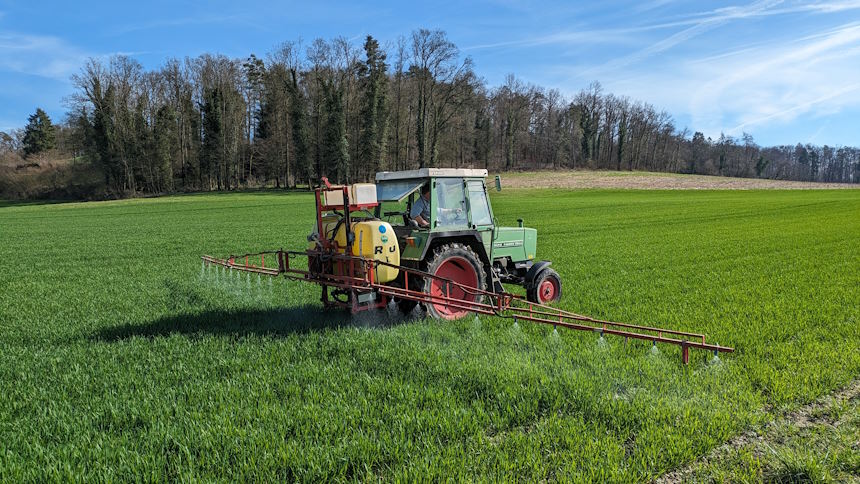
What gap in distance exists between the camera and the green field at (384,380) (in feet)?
12.0

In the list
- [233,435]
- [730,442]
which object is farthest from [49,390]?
[730,442]

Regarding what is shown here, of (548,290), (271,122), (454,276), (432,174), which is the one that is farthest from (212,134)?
(454,276)

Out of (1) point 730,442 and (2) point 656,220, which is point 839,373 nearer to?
(1) point 730,442

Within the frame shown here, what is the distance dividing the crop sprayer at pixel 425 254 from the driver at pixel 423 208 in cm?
1

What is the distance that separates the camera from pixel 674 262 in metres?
13.1

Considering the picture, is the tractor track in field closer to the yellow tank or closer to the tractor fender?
the yellow tank

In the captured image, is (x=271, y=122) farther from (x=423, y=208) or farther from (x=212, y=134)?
(x=423, y=208)

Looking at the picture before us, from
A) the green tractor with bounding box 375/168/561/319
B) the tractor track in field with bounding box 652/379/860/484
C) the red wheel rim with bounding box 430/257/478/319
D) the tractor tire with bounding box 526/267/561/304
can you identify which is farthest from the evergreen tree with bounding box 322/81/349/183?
the tractor track in field with bounding box 652/379/860/484

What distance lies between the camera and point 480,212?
7895 mm

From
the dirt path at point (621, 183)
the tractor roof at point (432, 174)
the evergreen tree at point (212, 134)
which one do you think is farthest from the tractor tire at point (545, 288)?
the evergreen tree at point (212, 134)

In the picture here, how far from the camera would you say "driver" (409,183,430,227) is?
7.30m

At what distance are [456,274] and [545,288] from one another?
1.96 meters

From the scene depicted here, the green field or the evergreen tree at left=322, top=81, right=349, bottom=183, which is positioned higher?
the evergreen tree at left=322, top=81, right=349, bottom=183

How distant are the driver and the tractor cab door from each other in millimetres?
697
